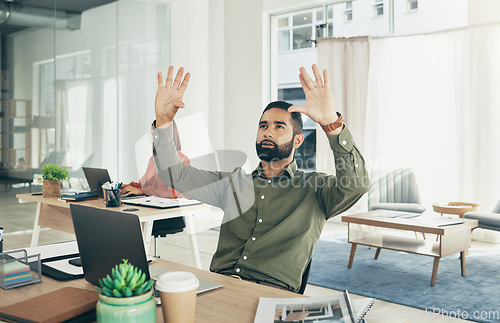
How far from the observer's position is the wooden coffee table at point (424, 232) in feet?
11.5

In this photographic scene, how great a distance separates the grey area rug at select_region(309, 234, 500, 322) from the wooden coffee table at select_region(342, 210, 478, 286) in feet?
0.47

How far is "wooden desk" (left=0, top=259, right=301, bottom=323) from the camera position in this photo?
43.2 inches

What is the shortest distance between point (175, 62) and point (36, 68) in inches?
71.3

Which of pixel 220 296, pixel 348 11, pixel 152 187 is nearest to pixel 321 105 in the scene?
pixel 220 296

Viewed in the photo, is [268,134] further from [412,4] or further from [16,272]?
[412,4]

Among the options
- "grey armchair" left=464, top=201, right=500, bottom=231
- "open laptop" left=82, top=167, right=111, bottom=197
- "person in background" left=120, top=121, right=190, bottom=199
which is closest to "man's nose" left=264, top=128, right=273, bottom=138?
"person in background" left=120, top=121, right=190, bottom=199

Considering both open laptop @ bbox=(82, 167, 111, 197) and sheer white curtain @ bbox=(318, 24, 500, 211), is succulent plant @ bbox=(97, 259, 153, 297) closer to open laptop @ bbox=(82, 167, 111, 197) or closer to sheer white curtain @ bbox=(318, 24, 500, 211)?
open laptop @ bbox=(82, 167, 111, 197)

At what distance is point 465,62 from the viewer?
510cm

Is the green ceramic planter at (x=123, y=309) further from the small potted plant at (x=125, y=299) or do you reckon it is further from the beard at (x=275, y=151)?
the beard at (x=275, y=151)

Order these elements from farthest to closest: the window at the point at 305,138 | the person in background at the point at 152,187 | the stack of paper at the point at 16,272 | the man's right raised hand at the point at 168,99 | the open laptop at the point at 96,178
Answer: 1. the window at the point at 305,138
2. the person in background at the point at 152,187
3. the open laptop at the point at 96,178
4. the man's right raised hand at the point at 168,99
5. the stack of paper at the point at 16,272

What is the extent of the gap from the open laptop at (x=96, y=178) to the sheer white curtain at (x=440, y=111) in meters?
3.47

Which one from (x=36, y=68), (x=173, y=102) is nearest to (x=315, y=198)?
(x=173, y=102)

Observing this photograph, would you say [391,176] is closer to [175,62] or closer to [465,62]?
[465,62]

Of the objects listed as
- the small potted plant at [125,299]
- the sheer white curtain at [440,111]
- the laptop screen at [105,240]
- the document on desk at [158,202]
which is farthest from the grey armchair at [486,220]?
the small potted plant at [125,299]
